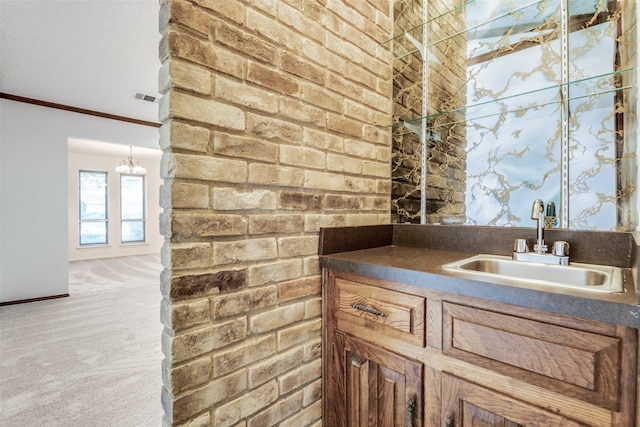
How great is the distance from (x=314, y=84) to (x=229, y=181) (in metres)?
0.58

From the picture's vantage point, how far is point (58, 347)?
8.71 ft

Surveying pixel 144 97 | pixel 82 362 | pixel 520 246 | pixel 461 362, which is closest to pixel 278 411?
pixel 461 362

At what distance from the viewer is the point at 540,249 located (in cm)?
119

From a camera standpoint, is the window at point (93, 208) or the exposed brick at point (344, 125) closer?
the exposed brick at point (344, 125)

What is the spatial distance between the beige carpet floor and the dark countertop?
62.0 inches

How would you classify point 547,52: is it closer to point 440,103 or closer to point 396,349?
point 440,103

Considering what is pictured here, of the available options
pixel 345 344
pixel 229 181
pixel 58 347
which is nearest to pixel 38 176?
pixel 58 347

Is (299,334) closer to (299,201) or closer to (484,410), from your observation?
(299,201)

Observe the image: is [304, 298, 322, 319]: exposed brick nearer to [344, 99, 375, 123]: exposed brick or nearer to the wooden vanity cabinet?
the wooden vanity cabinet

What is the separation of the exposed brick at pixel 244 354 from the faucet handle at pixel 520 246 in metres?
1.04

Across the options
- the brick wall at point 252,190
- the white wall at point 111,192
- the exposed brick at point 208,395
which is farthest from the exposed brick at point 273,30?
the white wall at point 111,192

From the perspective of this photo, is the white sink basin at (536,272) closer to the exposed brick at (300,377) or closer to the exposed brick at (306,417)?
the exposed brick at (300,377)

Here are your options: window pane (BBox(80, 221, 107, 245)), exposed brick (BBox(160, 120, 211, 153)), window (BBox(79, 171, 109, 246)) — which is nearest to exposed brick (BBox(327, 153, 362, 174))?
exposed brick (BBox(160, 120, 211, 153))

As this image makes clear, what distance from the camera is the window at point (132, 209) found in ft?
25.7
